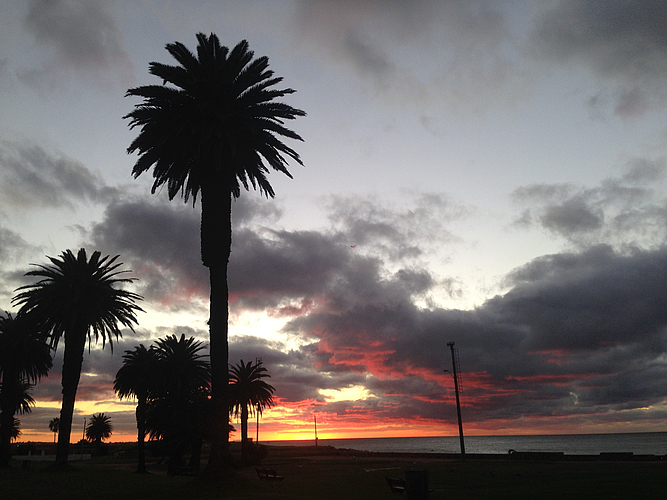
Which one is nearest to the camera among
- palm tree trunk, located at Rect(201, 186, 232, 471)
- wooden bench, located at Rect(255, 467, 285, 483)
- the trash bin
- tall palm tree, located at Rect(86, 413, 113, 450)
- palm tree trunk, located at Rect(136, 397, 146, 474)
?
the trash bin

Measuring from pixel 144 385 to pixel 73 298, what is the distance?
1444cm

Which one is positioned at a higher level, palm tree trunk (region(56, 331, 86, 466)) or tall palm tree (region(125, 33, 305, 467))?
tall palm tree (region(125, 33, 305, 467))

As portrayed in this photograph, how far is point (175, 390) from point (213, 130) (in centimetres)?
3699

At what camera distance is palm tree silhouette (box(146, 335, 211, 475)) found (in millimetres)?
49812

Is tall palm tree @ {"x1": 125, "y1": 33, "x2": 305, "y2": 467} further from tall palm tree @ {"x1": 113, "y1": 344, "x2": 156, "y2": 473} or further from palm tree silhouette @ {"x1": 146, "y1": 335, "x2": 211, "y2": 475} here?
tall palm tree @ {"x1": 113, "y1": 344, "x2": 156, "y2": 473}

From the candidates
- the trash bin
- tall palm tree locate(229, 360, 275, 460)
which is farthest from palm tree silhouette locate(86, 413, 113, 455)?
the trash bin

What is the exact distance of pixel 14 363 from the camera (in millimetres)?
54531

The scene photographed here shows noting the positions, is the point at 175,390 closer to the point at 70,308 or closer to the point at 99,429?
the point at 70,308

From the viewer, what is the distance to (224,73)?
107ft

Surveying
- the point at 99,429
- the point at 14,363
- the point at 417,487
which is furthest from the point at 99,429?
the point at 417,487

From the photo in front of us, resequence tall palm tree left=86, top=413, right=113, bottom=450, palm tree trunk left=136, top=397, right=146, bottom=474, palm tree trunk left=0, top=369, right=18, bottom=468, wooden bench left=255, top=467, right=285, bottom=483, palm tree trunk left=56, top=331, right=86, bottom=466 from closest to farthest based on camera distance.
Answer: wooden bench left=255, top=467, right=285, bottom=483 < palm tree trunk left=56, top=331, right=86, bottom=466 < palm tree trunk left=136, top=397, right=146, bottom=474 < palm tree trunk left=0, top=369, right=18, bottom=468 < tall palm tree left=86, top=413, right=113, bottom=450

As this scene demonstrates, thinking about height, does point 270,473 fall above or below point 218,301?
below

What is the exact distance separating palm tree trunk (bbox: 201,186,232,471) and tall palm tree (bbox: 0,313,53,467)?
29.1 metres

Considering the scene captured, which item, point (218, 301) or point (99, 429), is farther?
point (99, 429)
